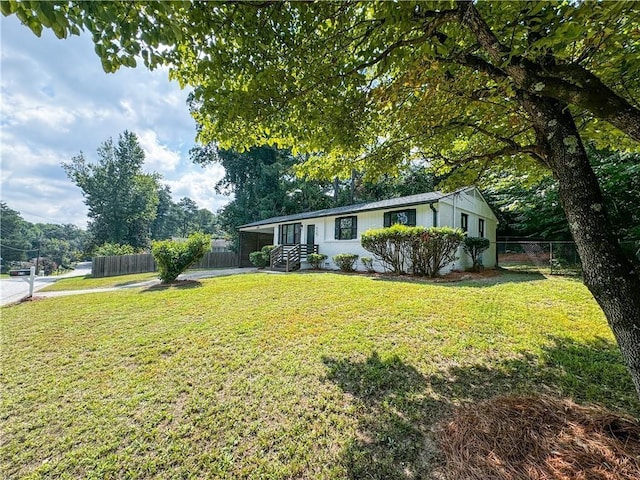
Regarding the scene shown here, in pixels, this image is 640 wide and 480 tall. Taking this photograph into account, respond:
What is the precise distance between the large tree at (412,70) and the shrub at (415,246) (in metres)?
5.86

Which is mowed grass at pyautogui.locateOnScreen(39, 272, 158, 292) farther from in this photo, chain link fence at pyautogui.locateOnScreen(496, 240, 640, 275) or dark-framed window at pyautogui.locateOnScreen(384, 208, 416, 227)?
chain link fence at pyautogui.locateOnScreen(496, 240, 640, 275)

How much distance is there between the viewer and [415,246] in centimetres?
1028

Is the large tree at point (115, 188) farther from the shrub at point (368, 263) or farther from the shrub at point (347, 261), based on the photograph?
the shrub at point (368, 263)

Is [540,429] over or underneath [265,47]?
underneath

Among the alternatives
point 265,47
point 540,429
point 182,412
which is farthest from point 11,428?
point 540,429

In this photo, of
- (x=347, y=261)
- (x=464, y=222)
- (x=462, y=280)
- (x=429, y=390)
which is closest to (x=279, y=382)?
(x=429, y=390)

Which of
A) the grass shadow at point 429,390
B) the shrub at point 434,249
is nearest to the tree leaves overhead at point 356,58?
the grass shadow at point 429,390

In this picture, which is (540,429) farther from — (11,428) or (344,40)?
(11,428)

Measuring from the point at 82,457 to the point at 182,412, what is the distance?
761mm

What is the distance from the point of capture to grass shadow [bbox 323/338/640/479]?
211 cm

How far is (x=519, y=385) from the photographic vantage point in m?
2.95

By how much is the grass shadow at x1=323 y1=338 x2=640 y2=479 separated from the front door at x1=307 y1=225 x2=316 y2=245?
532 inches

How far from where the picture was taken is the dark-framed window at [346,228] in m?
14.7

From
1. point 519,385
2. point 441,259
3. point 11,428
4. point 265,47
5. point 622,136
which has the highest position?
point 265,47
